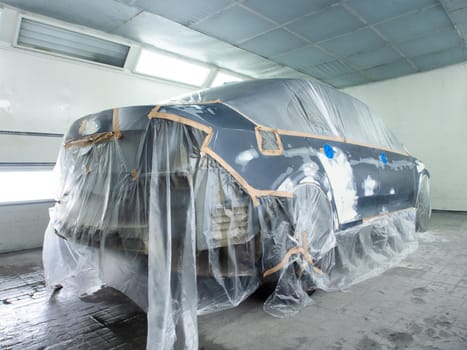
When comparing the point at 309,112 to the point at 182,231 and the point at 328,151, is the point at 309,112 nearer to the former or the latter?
the point at 328,151

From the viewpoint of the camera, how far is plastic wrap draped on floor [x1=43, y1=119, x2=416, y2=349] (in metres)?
1.48

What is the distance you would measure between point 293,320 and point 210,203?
91 centimetres

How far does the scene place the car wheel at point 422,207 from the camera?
156 inches

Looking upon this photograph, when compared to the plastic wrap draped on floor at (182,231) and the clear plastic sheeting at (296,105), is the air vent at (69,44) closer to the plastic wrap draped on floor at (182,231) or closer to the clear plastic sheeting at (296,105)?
the clear plastic sheeting at (296,105)

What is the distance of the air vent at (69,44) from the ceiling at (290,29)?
0.19 meters

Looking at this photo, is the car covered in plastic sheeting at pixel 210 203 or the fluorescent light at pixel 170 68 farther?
the fluorescent light at pixel 170 68

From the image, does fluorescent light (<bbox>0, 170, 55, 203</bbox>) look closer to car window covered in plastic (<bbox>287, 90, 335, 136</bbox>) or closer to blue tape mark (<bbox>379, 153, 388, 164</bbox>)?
car window covered in plastic (<bbox>287, 90, 335, 136</bbox>)

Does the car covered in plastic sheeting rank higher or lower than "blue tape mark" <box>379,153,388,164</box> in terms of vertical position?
lower

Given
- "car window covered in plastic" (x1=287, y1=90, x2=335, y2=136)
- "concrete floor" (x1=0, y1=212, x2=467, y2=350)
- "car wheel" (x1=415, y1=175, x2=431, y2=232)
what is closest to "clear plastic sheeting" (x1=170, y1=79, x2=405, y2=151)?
"car window covered in plastic" (x1=287, y1=90, x2=335, y2=136)

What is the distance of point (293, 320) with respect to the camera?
1.86 metres

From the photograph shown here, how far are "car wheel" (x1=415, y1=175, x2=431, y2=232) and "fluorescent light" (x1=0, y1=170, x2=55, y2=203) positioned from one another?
179 inches

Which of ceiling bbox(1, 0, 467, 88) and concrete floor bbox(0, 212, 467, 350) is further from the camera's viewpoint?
ceiling bbox(1, 0, 467, 88)

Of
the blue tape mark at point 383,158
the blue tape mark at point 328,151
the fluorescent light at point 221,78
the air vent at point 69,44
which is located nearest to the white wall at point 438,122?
the fluorescent light at point 221,78

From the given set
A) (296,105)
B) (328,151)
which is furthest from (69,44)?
(328,151)
